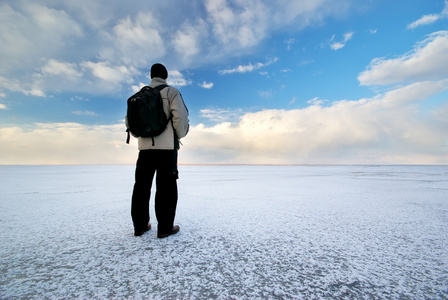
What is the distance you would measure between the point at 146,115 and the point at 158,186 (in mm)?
637

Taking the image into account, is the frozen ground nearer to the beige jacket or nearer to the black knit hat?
the beige jacket

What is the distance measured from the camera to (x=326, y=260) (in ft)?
4.52

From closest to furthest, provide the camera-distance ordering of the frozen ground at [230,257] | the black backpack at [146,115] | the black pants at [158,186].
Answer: the frozen ground at [230,257]
the black backpack at [146,115]
the black pants at [158,186]

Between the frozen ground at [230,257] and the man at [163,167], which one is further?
the man at [163,167]

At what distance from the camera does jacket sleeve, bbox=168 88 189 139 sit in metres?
1.80

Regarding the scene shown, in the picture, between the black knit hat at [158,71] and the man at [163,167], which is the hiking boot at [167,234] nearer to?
the man at [163,167]

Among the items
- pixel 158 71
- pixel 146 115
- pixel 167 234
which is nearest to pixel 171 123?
pixel 146 115

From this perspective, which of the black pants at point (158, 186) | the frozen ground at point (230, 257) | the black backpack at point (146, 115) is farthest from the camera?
the black pants at point (158, 186)

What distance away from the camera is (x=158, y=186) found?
1827mm

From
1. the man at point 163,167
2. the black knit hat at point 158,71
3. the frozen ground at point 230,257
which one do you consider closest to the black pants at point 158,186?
the man at point 163,167

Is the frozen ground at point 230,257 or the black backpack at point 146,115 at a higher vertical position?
the black backpack at point 146,115

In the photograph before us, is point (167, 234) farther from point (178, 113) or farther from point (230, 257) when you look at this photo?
point (178, 113)

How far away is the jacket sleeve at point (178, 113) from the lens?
1798 mm

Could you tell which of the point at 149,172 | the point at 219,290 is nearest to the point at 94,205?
the point at 149,172
